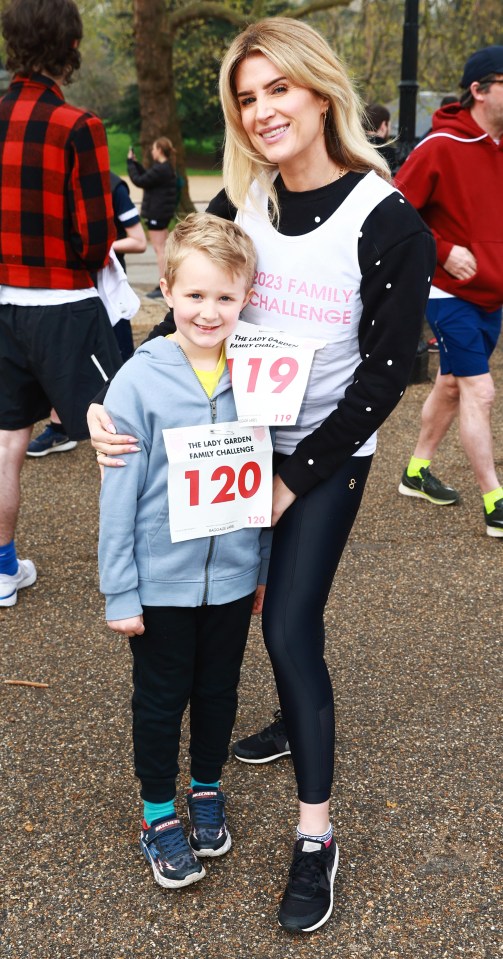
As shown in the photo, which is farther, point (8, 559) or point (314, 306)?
point (8, 559)

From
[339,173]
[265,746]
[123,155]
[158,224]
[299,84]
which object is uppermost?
[299,84]

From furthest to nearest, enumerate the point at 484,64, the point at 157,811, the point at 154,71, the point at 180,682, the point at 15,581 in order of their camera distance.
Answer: the point at 154,71 < the point at 484,64 < the point at 15,581 < the point at 157,811 < the point at 180,682

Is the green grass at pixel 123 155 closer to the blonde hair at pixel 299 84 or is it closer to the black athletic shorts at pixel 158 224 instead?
the black athletic shorts at pixel 158 224

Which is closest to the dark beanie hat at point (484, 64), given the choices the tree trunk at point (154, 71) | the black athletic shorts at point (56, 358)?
the black athletic shorts at point (56, 358)

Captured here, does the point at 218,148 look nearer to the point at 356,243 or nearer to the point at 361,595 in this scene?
the point at 356,243

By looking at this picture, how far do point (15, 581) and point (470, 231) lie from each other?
255cm

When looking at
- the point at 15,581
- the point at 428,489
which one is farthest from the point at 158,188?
the point at 15,581

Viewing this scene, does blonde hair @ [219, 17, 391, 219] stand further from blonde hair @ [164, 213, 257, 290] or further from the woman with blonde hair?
blonde hair @ [164, 213, 257, 290]

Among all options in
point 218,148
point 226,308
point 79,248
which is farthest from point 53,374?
point 226,308

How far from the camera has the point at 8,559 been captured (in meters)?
3.98

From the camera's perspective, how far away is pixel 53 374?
146 inches

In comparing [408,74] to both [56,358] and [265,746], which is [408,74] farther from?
[265,746]

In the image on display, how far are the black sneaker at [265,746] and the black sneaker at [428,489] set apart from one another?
2.29 metres

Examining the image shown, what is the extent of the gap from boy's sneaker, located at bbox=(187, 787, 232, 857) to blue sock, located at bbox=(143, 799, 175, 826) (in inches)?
3.4
